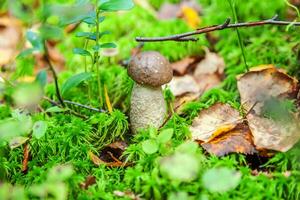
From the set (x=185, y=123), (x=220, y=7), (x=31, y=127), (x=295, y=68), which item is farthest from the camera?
(x=220, y=7)

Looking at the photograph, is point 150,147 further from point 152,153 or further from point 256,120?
point 256,120

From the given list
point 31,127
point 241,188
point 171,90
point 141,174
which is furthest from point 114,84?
point 241,188

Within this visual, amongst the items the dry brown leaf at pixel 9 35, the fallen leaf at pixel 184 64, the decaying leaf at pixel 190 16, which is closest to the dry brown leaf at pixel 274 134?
the fallen leaf at pixel 184 64

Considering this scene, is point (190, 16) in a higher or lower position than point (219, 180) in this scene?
higher

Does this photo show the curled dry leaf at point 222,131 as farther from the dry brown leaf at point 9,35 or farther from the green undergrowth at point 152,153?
the dry brown leaf at point 9,35

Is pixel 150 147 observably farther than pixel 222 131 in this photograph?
No

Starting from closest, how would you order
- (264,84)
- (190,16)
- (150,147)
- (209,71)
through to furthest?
(150,147)
(264,84)
(209,71)
(190,16)

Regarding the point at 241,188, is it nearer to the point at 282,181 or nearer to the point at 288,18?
the point at 282,181

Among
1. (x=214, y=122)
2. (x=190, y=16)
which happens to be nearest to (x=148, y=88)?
(x=214, y=122)
